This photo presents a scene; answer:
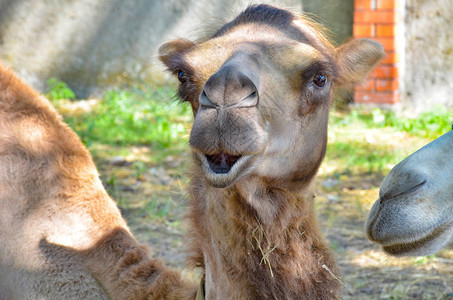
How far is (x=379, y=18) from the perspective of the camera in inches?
290

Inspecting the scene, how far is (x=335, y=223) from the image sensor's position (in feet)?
16.7

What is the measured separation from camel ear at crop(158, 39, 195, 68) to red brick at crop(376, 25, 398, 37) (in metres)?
4.99

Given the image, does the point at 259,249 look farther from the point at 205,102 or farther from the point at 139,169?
the point at 139,169

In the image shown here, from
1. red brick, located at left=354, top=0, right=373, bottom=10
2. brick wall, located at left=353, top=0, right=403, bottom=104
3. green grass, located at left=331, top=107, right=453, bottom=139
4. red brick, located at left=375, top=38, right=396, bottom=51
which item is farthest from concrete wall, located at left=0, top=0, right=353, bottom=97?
green grass, located at left=331, top=107, right=453, bottom=139

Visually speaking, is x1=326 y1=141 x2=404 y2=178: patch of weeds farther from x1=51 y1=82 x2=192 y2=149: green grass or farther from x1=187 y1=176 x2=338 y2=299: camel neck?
x1=187 y1=176 x2=338 y2=299: camel neck

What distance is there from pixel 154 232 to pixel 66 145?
2121 mm

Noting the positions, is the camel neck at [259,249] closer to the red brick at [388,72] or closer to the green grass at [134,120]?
the green grass at [134,120]

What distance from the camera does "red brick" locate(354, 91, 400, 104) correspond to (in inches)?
295

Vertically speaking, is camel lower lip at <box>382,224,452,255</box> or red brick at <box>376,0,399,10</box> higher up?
camel lower lip at <box>382,224,452,255</box>

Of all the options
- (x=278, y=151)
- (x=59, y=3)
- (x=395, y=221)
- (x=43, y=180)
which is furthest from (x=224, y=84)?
(x=59, y=3)

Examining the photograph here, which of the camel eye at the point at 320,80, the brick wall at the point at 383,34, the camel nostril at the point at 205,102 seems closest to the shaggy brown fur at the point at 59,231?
the camel nostril at the point at 205,102

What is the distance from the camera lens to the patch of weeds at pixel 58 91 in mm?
8314

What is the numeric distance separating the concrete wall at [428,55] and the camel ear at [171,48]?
534 centimetres

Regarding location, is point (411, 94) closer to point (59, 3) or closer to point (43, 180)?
point (59, 3)
